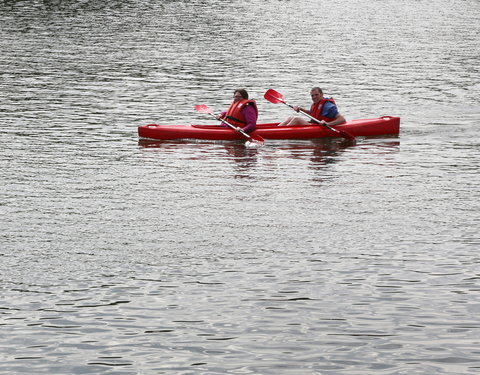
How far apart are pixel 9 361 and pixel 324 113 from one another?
13916mm

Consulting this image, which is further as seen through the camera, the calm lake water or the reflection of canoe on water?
the reflection of canoe on water

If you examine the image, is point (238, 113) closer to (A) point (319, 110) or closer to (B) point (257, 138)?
(B) point (257, 138)

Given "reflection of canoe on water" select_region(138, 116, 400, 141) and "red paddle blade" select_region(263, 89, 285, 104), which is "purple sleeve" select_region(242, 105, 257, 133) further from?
"red paddle blade" select_region(263, 89, 285, 104)

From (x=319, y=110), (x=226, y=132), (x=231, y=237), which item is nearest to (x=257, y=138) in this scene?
(x=226, y=132)

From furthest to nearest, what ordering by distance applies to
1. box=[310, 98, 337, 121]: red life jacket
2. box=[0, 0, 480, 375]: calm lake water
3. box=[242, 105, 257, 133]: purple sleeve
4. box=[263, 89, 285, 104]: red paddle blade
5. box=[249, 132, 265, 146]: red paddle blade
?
box=[263, 89, 285, 104]: red paddle blade, box=[310, 98, 337, 121]: red life jacket, box=[242, 105, 257, 133]: purple sleeve, box=[249, 132, 265, 146]: red paddle blade, box=[0, 0, 480, 375]: calm lake water

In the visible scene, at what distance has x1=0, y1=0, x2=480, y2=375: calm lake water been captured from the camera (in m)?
8.97

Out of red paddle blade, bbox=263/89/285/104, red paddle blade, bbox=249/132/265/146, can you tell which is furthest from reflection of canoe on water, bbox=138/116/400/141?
red paddle blade, bbox=263/89/285/104

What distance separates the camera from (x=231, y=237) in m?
12.8

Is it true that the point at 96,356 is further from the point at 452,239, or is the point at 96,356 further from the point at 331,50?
the point at 331,50

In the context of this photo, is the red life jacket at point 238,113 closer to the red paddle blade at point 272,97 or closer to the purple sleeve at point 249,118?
the purple sleeve at point 249,118

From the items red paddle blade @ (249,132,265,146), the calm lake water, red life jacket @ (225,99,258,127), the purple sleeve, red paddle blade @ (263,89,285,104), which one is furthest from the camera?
red paddle blade @ (263,89,285,104)

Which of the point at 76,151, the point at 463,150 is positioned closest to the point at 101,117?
the point at 76,151

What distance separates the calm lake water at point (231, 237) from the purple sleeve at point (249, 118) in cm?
43

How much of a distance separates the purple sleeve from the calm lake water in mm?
428
